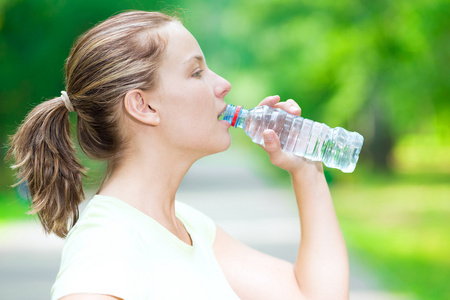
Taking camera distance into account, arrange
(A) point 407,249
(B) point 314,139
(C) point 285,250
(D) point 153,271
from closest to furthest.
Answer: (D) point 153,271 < (B) point 314,139 < (C) point 285,250 < (A) point 407,249

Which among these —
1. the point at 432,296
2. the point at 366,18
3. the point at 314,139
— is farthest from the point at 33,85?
the point at 314,139

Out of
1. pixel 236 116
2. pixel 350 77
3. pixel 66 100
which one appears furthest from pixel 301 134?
pixel 350 77

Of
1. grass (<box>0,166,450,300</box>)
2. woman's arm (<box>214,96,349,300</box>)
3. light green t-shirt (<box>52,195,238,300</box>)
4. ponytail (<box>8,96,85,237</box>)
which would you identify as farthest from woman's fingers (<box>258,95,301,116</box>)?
grass (<box>0,166,450,300</box>)

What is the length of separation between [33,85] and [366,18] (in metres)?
8.36

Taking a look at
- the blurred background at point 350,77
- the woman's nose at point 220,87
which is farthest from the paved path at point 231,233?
the woman's nose at point 220,87

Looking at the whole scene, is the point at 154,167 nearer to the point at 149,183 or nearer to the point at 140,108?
the point at 149,183

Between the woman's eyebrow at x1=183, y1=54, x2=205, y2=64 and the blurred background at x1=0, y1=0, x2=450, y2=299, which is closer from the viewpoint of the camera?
the woman's eyebrow at x1=183, y1=54, x2=205, y2=64

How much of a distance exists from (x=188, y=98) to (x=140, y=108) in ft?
0.45

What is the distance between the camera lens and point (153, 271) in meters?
1.72

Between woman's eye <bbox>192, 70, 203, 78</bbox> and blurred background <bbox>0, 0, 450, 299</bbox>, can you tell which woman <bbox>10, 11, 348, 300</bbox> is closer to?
woman's eye <bbox>192, 70, 203, 78</bbox>

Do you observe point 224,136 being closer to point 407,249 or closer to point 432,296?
point 432,296

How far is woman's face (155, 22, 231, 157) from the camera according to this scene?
6.43 feet

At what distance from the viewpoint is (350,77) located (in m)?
18.1

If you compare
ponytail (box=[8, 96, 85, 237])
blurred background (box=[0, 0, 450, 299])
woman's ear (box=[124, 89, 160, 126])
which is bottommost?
ponytail (box=[8, 96, 85, 237])
